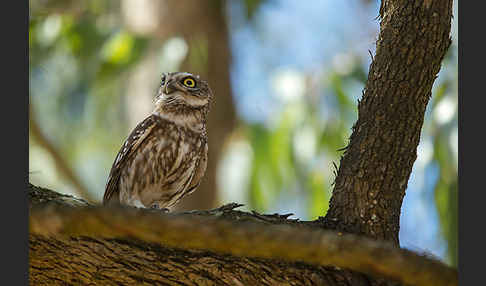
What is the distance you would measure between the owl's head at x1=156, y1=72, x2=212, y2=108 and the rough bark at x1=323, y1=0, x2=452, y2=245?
205 cm

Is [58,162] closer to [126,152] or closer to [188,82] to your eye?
[188,82]

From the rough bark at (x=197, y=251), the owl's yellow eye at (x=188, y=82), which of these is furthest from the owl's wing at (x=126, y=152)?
the rough bark at (x=197, y=251)

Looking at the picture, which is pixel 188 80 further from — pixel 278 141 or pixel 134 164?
pixel 278 141

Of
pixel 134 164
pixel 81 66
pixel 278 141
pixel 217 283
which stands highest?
pixel 81 66

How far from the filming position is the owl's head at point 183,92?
5.66 metres

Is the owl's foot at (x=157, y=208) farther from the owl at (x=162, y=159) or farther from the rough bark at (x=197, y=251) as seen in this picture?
the rough bark at (x=197, y=251)

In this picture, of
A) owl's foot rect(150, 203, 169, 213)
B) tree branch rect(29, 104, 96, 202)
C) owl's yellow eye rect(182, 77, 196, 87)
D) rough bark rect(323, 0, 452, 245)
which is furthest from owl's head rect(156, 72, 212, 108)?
tree branch rect(29, 104, 96, 202)

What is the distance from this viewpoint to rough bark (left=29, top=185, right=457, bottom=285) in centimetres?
269

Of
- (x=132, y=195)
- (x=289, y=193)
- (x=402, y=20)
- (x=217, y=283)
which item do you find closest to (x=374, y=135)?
(x=402, y=20)

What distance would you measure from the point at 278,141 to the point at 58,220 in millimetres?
8208

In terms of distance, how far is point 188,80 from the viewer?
5820 millimetres

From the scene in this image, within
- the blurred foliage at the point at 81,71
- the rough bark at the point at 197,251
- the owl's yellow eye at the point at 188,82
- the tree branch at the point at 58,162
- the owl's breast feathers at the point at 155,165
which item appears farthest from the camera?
the blurred foliage at the point at 81,71

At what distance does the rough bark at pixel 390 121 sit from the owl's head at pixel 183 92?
205 centimetres

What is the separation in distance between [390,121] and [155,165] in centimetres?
213
